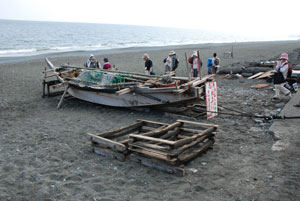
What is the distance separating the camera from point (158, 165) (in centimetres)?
532

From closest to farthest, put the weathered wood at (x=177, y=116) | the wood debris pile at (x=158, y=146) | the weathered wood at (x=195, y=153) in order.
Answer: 1. the wood debris pile at (x=158, y=146)
2. the weathered wood at (x=195, y=153)
3. the weathered wood at (x=177, y=116)

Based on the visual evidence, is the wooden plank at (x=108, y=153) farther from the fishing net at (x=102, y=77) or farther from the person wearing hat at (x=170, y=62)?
the person wearing hat at (x=170, y=62)

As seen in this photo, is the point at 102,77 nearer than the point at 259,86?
Yes

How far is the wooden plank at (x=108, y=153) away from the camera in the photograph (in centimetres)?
579

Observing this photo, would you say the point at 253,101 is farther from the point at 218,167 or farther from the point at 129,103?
the point at 218,167

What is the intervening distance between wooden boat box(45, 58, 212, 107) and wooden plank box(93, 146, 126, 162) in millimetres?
2314

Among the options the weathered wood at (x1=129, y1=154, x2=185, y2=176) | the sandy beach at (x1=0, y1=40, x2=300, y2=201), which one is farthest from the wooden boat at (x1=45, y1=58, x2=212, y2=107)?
the weathered wood at (x1=129, y1=154, x2=185, y2=176)

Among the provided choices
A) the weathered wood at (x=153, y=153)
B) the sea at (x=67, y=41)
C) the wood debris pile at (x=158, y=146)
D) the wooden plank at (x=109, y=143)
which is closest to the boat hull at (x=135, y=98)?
the wood debris pile at (x=158, y=146)

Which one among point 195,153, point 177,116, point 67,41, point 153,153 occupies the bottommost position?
point 195,153

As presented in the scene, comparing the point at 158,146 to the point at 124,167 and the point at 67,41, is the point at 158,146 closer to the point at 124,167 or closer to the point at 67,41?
the point at 124,167

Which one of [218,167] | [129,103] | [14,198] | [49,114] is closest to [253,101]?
[129,103]

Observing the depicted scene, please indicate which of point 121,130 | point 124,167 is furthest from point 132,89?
point 124,167

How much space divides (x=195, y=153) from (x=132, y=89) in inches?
146

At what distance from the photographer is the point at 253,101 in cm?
1027
